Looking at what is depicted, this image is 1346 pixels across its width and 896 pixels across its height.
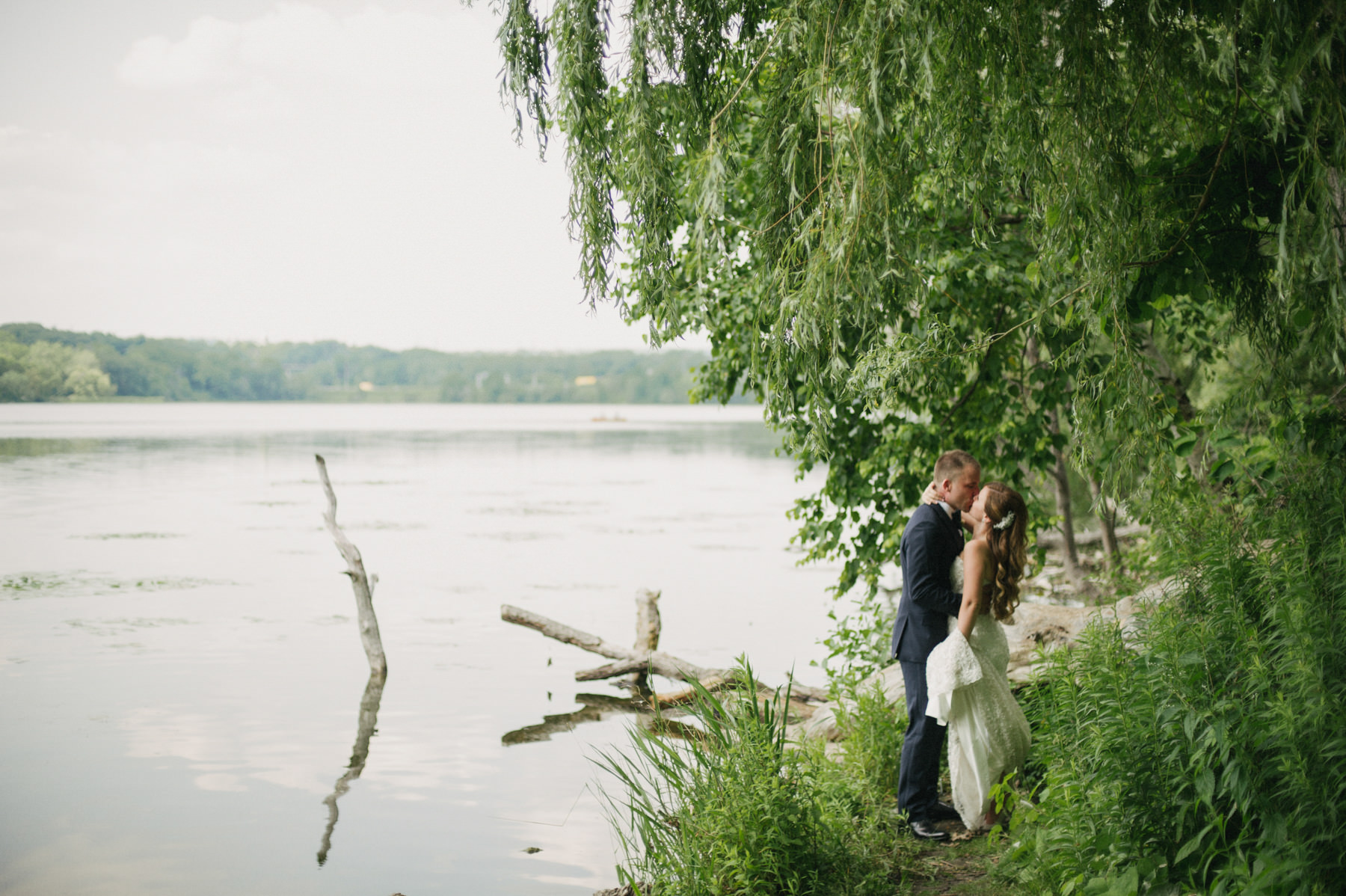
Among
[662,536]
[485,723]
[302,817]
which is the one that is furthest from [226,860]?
[662,536]

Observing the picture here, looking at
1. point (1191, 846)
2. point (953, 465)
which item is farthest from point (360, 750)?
point (1191, 846)

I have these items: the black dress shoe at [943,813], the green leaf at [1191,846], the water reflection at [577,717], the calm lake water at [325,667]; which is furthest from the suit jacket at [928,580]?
the water reflection at [577,717]

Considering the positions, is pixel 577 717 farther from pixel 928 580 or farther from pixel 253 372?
pixel 253 372

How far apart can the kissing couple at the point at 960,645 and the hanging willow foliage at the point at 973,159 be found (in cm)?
68

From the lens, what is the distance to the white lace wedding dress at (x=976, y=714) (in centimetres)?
471

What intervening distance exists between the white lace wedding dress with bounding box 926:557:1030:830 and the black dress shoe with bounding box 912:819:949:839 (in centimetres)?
14

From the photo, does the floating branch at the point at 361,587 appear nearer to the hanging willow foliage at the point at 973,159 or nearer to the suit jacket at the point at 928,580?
the hanging willow foliage at the point at 973,159

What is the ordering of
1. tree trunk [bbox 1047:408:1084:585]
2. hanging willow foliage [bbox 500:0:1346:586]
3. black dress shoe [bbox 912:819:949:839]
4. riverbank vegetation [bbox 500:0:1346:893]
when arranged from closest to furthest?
riverbank vegetation [bbox 500:0:1346:893] → hanging willow foliage [bbox 500:0:1346:586] → black dress shoe [bbox 912:819:949:839] → tree trunk [bbox 1047:408:1084:585]

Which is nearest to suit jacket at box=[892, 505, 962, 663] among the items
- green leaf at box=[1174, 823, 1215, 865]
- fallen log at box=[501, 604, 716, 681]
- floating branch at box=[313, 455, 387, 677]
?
green leaf at box=[1174, 823, 1215, 865]

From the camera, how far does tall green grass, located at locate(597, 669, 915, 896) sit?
423cm

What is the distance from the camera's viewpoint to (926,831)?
4.88 meters

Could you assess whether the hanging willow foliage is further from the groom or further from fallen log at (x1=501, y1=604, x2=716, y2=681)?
fallen log at (x1=501, y1=604, x2=716, y2=681)

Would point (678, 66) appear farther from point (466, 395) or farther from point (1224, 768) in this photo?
point (466, 395)

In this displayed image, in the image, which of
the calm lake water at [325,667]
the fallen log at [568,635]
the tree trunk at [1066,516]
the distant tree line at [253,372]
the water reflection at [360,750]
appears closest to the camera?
the calm lake water at [325,667]
